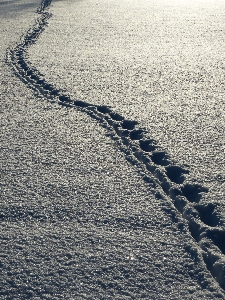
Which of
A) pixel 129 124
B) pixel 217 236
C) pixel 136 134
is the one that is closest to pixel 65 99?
pixel 129 124

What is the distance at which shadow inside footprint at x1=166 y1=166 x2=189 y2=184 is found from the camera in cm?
211

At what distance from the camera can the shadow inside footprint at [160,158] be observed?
2277 mm

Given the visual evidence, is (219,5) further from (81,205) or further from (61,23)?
(81,205)

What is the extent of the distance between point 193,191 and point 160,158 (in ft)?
1.19

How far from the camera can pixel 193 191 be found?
6.58 ft

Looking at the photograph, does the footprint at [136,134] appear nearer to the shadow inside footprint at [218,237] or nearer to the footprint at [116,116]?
the footprint at [116,116]

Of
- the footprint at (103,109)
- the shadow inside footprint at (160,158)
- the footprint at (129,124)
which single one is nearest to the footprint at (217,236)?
the shadow inside footprint at (160,158)

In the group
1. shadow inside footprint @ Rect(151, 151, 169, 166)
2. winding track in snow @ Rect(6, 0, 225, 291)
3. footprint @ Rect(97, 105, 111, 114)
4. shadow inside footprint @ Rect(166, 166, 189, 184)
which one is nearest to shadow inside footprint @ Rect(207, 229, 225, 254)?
winding track in snow @ Rect(6, 0, 225, 291)

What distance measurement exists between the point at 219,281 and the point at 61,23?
17.3ft

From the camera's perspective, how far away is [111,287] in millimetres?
1494

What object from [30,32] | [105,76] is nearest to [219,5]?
[30,32]

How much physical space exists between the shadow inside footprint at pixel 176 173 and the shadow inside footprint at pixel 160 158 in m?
0.06

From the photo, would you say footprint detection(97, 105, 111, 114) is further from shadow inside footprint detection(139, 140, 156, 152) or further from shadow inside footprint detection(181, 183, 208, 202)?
shadow inside footprint detection(181, 183, 208, 202)

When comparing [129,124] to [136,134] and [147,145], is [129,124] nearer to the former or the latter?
[136,134]
